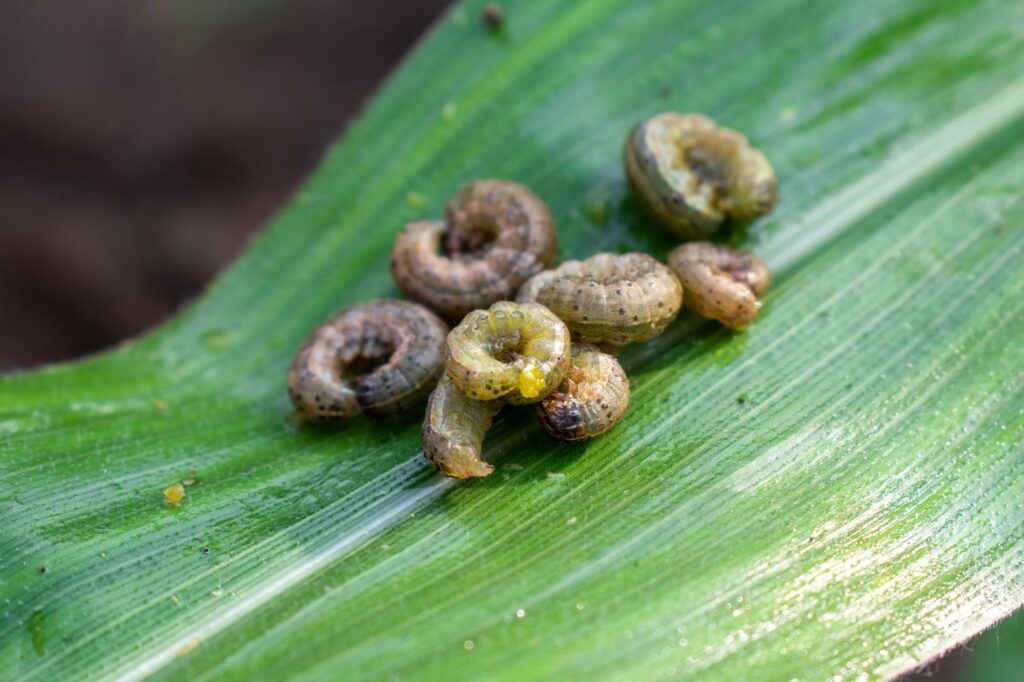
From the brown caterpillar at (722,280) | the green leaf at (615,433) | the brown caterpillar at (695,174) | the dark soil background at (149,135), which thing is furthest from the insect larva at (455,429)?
Answer: the dark soil background at (149,135)

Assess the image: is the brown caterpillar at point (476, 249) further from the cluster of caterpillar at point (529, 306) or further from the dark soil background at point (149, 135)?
the dark soil background at point (149, 135)

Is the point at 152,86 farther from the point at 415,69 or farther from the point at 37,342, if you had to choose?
the point at 415,69

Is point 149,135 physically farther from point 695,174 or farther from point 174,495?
point 695,174

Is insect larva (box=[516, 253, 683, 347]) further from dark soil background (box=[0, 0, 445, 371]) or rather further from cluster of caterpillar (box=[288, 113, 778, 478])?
dark soil background (box=[0, 0, 445, 371])

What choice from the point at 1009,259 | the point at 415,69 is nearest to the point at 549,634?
the point at 1009,259

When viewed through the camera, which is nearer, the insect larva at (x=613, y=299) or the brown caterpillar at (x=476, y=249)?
the insect larva at (x=613, y=299)

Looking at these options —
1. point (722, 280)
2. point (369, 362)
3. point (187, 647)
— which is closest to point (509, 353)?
point (369, 362)
